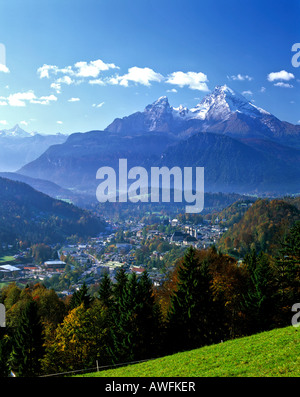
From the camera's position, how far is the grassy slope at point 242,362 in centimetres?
1143

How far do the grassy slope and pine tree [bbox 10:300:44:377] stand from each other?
12541 millimetres

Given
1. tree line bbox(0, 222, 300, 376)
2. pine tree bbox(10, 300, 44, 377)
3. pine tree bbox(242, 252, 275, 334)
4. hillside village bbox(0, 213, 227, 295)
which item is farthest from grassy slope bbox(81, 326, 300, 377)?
hillside village bbox(0, 213, 227, 295)

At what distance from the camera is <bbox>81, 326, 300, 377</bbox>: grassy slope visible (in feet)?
37.5

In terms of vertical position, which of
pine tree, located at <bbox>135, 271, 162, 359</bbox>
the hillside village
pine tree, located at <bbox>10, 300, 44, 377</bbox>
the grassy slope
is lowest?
the hillside village

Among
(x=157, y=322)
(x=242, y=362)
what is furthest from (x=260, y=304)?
(x=242, y=362)

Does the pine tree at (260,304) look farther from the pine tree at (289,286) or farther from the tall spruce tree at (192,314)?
the tall spruce tree at (192,314)

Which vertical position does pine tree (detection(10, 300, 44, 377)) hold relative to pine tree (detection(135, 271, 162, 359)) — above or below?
below

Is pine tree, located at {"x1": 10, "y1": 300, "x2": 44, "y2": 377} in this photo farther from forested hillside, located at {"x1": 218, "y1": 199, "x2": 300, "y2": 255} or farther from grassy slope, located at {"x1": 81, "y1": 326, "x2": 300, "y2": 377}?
forested hillside, located at {"x1": 218, "y1": 199, "x2": 300, "y2": 255}

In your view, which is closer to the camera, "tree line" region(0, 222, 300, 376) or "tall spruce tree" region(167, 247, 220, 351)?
"tree line" region(0, 222, 300, 376)

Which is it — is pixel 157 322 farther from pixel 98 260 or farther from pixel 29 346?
pixel 98 260

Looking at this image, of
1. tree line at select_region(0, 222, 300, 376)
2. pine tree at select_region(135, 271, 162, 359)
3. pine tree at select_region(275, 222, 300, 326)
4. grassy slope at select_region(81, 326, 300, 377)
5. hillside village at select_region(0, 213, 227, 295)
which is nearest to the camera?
grassy slope at select_region(81, 326, 300, 377)

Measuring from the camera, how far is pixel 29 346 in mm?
25109

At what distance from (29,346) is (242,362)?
17.9 metres
